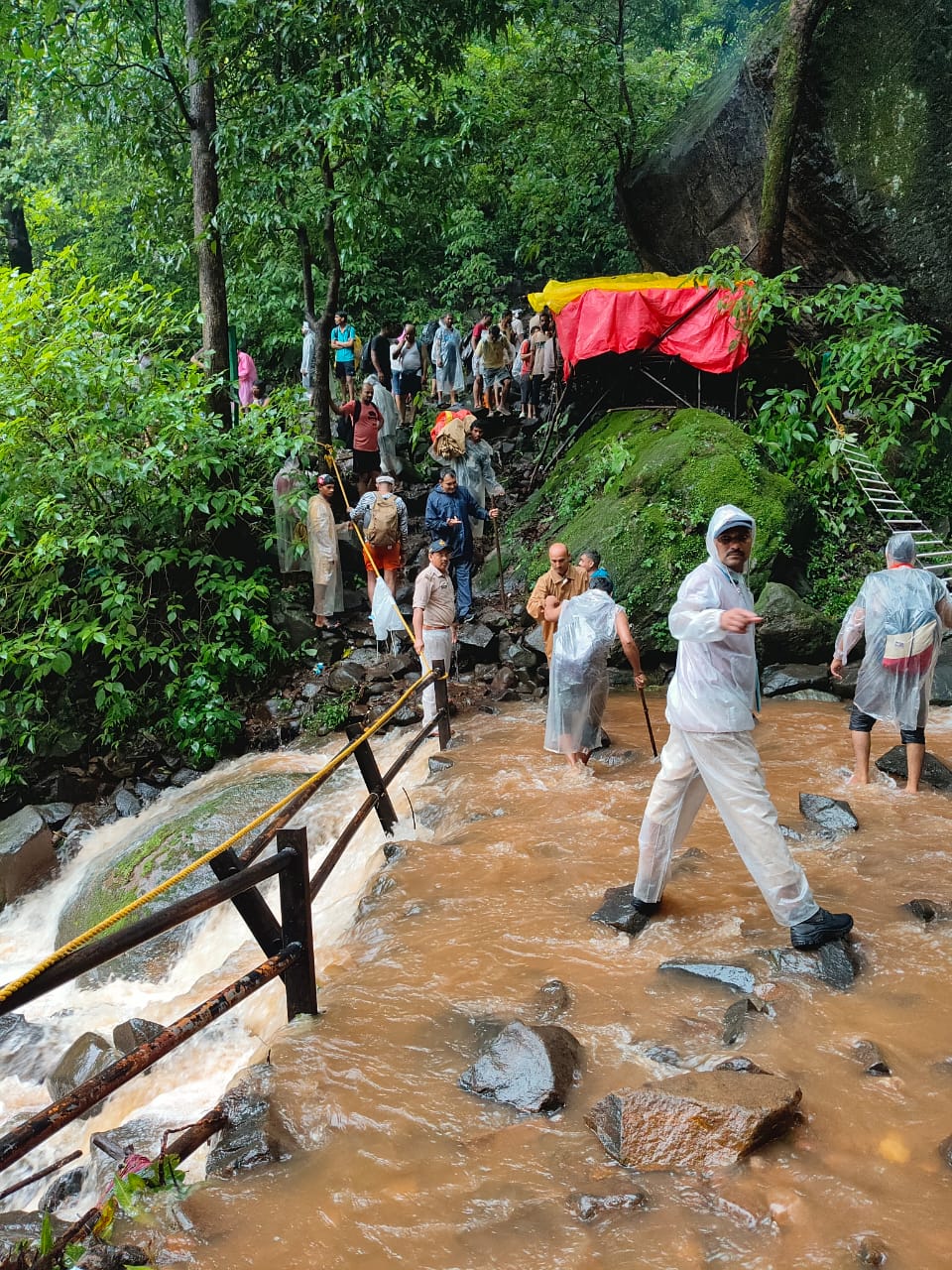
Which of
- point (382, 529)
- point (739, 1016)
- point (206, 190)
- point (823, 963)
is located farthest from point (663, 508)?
point (739, 1016)

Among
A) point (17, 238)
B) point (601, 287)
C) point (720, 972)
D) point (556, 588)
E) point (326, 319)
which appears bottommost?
point (720, 972)

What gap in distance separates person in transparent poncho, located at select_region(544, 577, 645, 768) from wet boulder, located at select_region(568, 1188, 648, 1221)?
14.6 ft

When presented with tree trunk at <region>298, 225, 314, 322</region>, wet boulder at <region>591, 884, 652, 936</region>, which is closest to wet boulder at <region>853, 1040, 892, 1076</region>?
wet boulder at <region>591, 884, 652, 936</region>

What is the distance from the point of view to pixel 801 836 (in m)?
5.91

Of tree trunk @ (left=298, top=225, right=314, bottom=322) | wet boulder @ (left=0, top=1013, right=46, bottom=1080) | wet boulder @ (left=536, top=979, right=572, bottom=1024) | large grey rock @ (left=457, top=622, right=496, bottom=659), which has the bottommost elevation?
wet boulder @ (left=0, top=1013, right=46, bottom=1080)

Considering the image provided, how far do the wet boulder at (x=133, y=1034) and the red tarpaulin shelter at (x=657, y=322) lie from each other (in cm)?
1048

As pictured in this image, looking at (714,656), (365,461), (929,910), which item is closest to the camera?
(714,656)

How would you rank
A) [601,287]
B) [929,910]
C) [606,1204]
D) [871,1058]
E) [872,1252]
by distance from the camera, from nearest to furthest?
[872,1252] < [606,1204] < [871,1058] < [929,910] < [601,287]

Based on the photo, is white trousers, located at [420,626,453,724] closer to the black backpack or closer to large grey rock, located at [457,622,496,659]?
large grey rock, located at [457,622,496,659]

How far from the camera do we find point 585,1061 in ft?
12.3

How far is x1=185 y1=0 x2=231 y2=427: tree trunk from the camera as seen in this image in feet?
34.9

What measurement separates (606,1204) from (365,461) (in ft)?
38.9

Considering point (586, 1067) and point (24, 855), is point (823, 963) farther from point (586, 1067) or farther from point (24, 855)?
point (24, 855)

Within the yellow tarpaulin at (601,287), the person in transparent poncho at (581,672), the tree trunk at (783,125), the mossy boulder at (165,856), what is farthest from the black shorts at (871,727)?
the tree trunk at (783,125)
